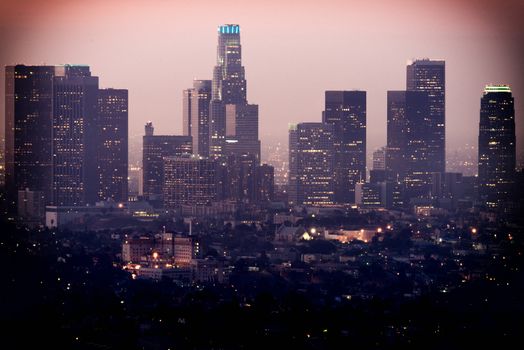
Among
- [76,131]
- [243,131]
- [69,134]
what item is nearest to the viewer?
[69,134]

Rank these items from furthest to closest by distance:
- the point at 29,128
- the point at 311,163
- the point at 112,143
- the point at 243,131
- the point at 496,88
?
1. the point at 243,131
2. the point at 311,163
3. the point at 112,143
4. the point at 29,128
5. the point at 496,88

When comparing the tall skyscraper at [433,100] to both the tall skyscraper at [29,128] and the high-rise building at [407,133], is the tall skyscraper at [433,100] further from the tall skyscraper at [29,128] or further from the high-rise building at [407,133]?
the tall skyscraper at [29,128]

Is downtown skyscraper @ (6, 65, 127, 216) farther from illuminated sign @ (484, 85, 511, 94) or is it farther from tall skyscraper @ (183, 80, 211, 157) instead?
illuminated sign @ (484, 85, 511, 94)

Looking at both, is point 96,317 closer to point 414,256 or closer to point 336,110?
point 414,256

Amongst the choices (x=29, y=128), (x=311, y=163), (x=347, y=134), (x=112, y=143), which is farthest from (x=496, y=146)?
(x=29, y=128)

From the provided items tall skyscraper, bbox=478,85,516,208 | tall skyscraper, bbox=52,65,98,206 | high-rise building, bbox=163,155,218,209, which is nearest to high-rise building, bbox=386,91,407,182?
high-rise building, bbox=163,155,218,209

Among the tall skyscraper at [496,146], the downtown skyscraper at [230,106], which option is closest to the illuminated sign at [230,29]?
the downtown skyscraper at [230,106]

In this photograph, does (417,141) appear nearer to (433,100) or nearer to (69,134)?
(433,100)
